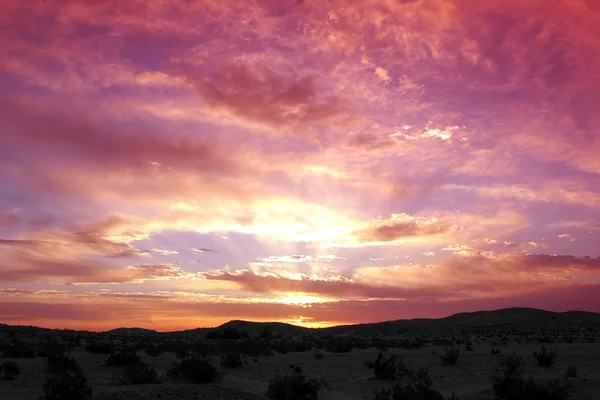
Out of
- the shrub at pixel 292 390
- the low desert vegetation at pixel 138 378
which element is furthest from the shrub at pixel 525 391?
the low desert vegetation at pixel 138 378

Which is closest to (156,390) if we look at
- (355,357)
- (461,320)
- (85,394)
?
(85,394)

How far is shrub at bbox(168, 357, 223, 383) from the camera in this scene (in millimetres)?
21281

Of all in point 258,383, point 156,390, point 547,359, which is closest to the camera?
point 156,390

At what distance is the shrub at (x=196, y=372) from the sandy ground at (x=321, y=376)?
0.57 meters

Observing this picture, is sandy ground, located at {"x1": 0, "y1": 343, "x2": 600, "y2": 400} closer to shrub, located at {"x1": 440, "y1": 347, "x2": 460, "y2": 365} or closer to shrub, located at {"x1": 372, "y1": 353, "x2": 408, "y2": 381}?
shrub, located at {"x1": 440, "y1": 347, "x2": 460, "y2": 365}

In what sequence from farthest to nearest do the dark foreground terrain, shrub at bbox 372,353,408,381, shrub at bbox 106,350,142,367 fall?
shrub at bbox 106,350,142,367 → shrub at bbox 372,353,408,381 → the dark foreground terrain

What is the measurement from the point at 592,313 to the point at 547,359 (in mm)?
139605

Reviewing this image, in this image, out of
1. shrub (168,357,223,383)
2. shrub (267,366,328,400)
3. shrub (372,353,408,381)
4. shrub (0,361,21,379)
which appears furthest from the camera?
shrub (372,353,408,381)

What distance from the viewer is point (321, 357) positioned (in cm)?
3238

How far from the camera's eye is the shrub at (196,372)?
21281 millimetres

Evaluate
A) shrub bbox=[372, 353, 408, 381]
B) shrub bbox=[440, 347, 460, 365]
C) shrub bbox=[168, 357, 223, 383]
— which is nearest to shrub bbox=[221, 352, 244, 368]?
shrub bbox=[168, 357, 223, 383]

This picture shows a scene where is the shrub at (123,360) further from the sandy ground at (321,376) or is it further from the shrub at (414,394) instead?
the shrub at (414,394)

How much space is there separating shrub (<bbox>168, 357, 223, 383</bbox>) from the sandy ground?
0.57 m

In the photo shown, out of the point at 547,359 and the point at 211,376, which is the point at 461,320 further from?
the point at 211,376
